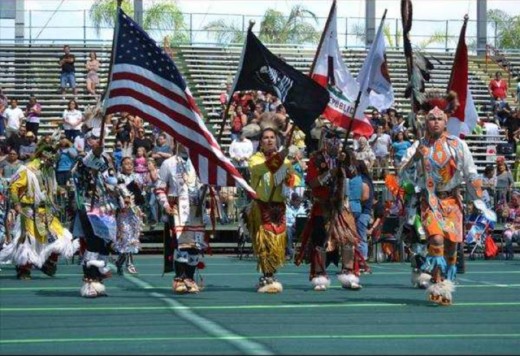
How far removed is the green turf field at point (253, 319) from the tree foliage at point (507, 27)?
59643 mm

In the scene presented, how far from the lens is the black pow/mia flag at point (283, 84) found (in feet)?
56.0

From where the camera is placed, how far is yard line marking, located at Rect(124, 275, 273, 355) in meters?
11.2

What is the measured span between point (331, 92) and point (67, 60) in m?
21.7

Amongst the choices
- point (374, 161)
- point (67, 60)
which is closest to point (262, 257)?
point (374, 161)

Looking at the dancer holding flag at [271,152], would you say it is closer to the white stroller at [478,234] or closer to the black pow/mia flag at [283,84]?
the black pow/mia flag at [283,84]

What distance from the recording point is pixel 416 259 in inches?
719

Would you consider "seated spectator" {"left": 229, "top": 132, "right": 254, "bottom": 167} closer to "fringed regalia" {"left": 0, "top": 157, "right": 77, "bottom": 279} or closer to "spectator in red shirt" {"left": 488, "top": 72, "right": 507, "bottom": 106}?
"fringed regalia" {"left": 0, "top": 157, "right": 77, "bottom": 279}

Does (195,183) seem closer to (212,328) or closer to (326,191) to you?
(326,191)

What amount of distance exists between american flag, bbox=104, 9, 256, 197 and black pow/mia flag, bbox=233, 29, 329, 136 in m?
0.95

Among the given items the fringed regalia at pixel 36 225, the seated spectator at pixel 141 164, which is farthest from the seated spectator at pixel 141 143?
the fringed regalia at pixel 36 225

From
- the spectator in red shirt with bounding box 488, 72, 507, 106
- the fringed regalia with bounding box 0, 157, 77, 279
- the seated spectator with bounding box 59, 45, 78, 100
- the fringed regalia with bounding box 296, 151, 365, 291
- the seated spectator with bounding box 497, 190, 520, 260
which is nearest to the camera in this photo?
the fringed regalia with bounding box 296, 151, 365, 291

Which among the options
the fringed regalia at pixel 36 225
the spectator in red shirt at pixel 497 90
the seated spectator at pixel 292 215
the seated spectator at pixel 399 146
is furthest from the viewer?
the spectator in red shirt at pixel 497 90

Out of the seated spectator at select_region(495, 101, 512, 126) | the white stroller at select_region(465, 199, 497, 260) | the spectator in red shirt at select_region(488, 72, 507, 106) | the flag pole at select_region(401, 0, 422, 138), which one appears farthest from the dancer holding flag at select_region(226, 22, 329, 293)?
the spectator in red shirt at select_region(488, 72, 507, 106)

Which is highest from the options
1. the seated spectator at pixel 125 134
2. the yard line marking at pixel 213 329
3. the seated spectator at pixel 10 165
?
the seated spectator at pixel 125 134
